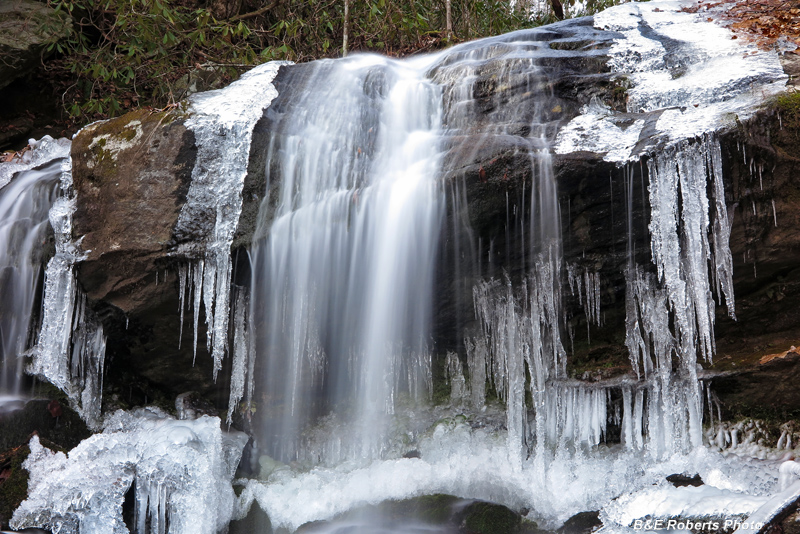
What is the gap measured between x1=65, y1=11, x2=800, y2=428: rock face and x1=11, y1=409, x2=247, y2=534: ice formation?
0.77 meters

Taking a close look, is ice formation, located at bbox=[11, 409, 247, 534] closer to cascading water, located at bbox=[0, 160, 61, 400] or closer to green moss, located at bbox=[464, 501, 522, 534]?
cascading water, located at bbox=[0, 160, 61, 400]

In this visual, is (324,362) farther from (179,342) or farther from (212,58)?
(212,58)

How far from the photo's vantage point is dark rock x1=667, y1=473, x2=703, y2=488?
3.89m

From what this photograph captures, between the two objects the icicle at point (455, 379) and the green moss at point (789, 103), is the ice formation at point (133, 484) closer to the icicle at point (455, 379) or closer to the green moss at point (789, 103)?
the icicle at point (455, 379)

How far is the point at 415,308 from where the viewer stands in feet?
14.8

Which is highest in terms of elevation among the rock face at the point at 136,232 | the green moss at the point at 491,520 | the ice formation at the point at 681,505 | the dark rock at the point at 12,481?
the rock face at the point at 136,232

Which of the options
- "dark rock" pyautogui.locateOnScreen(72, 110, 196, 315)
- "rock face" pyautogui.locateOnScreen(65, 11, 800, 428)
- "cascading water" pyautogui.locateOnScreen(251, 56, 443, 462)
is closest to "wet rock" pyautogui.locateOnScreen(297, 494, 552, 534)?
"cascading water" pyautogui.locateOnScreen(251, 56, 443, 462)

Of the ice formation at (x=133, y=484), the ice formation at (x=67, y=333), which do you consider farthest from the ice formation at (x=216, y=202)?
the ice formation at (x=67, y=333)

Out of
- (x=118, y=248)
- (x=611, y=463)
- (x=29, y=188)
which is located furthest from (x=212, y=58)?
(x=611, y=463)

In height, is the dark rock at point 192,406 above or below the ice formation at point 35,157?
below

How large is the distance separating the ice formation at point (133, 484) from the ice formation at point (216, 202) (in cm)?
64

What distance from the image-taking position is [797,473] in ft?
11.3

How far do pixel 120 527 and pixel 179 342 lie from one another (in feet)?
4.40

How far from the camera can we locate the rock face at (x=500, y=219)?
3938 mm
